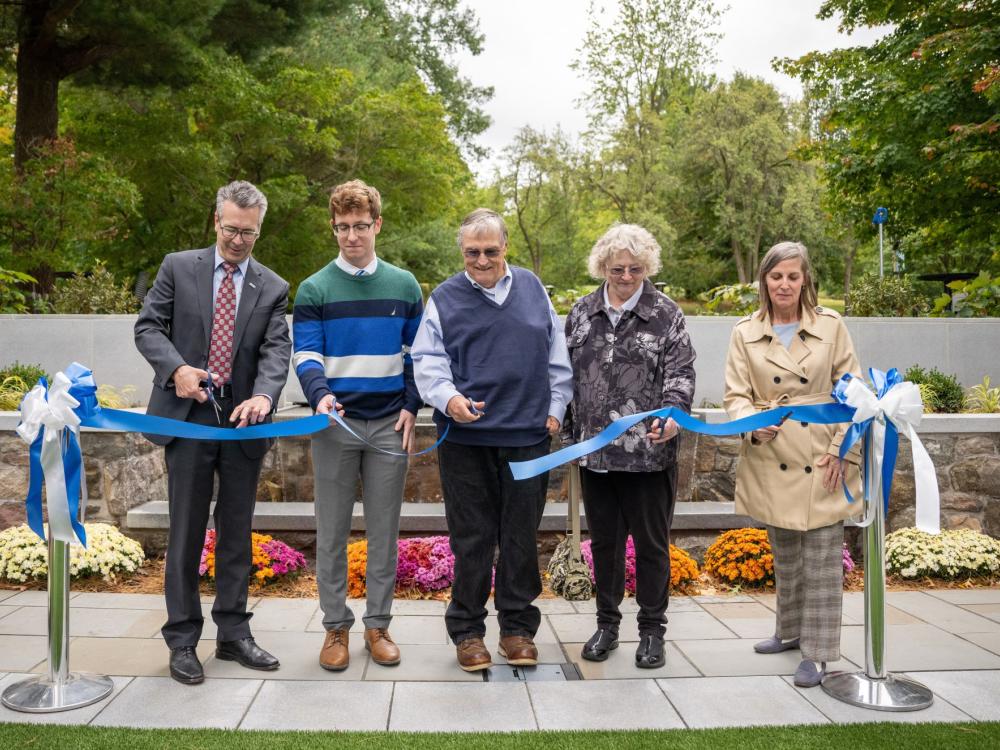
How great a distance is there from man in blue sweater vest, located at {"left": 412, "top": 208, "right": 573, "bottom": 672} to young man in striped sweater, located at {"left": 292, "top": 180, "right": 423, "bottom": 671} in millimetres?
201

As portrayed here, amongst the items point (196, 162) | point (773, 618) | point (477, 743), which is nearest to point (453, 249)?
point (196, 162)

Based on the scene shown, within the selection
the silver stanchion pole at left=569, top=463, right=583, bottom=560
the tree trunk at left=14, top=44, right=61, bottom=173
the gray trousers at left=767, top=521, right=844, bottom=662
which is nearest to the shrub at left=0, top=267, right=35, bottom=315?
the tree trunk at left=14, top=44, right=61, bottom=173

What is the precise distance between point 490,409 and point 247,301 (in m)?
1.18

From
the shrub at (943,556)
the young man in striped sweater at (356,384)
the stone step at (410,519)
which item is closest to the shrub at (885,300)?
the shrub at (943,556)

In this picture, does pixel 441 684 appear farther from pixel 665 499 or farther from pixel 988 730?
pixel 988 730

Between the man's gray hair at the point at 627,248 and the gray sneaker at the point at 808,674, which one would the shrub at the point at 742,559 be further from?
the man's gray hair at the point at 627,248

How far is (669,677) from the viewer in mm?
3830

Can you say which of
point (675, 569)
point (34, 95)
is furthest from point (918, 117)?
point (34, 95)

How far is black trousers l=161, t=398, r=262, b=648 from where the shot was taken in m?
3.70

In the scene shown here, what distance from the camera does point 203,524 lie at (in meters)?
3.78

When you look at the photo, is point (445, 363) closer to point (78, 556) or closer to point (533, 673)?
point (533, 673)

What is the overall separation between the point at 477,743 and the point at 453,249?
19.9 m

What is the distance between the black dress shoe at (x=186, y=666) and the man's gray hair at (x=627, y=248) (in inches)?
95.6

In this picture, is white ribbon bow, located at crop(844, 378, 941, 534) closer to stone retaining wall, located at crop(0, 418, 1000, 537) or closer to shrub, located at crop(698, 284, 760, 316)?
stone retaining wall, located at crop(0, 418, 1000, 537)
